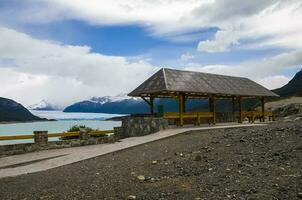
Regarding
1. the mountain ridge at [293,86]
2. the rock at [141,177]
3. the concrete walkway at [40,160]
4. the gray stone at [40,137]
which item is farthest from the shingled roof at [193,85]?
the mountain ridge at [293,86]

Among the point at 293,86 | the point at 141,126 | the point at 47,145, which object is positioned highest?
the point at 293,86

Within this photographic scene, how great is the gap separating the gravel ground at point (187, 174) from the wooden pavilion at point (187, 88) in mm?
10186

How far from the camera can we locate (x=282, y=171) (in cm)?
1087

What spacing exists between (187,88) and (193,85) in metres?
1.50

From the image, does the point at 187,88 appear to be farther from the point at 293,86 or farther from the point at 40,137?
the point at 293,86

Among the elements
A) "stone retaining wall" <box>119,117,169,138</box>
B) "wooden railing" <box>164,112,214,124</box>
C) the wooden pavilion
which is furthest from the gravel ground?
the wooden pavilion

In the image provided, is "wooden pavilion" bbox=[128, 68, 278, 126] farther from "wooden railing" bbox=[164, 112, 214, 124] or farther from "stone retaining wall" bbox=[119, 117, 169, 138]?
"stone retaining wall" bbox=[119, 117, 169, 138]

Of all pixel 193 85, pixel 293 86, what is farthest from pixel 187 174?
pixel 293 86

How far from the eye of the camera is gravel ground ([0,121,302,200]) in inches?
382

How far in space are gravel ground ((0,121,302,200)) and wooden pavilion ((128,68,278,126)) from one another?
33.4ft

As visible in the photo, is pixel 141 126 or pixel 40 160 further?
pixel 141 126

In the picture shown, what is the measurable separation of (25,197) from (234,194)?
597cm

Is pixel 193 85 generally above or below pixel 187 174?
above

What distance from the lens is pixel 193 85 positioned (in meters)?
29.4
